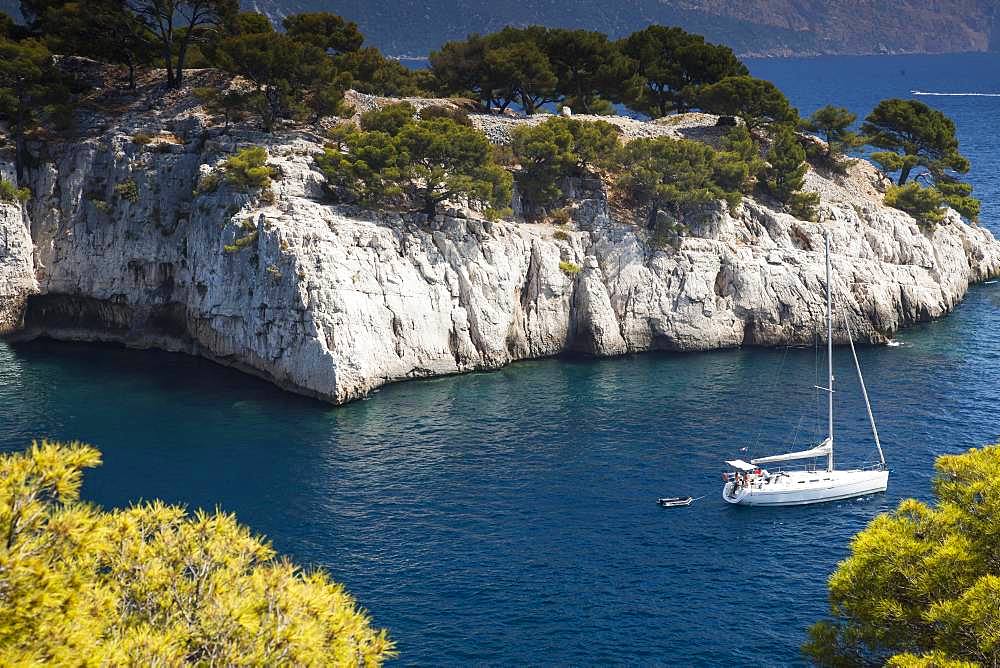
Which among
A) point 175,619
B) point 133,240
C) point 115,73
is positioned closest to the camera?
point 175,619

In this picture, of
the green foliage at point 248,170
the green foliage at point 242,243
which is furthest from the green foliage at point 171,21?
the green foliage at point 242,243

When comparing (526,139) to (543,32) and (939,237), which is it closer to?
(543,32)

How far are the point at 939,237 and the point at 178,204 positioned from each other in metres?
72.9

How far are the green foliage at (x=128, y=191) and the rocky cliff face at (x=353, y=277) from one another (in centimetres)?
17

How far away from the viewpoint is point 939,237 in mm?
100562

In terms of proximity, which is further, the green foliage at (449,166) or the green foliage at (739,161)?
the green foliage at (739,161)

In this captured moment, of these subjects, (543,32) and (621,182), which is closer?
(621,182)

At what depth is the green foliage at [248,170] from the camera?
77312 millimetres

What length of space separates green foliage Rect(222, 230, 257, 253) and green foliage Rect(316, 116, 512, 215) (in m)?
8.64

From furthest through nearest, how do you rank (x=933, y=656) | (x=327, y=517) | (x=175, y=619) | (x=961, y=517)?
(x=327, y=517) → (x=961, y=517) → (x=933, y=656) → (x=175, y=619)

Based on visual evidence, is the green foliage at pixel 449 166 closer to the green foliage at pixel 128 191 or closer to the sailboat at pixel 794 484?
the green foliage at pixel 128 191

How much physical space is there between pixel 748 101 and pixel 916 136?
21.8 m

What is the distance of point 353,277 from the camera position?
73312 millimetres

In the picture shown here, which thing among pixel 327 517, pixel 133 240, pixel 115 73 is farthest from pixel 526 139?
pixel 327 517
